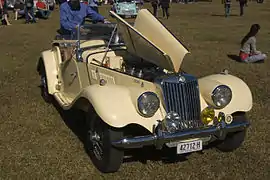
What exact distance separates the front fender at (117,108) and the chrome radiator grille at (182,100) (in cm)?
18

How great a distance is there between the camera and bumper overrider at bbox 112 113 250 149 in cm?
421

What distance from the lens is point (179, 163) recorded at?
193 inches

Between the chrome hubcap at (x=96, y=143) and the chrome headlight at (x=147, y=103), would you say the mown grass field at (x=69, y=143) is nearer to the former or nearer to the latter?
the chrome hubcap at (x=96, y=143)

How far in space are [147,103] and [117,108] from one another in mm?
329

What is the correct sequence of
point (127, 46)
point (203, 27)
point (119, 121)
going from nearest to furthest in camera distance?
1. point (119, 121)
2. point (127, 46)
3. point (203, 27)

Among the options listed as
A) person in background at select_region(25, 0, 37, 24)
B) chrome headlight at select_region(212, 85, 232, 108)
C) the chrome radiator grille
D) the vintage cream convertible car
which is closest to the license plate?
the vintage cream convertible car

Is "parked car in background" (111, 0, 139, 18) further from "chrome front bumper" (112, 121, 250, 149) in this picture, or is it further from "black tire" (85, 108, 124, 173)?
"chrome front bumper" (112, 121, 250, 149)

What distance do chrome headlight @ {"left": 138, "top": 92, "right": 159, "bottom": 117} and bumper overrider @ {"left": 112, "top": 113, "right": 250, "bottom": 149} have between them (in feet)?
0.62

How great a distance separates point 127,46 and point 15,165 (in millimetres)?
2168

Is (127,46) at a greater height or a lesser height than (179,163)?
greater

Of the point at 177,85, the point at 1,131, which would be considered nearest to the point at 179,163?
the point at 177,85

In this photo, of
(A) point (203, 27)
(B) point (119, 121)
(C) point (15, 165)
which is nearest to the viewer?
(B) point (119, 121)

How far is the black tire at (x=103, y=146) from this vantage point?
4.34m

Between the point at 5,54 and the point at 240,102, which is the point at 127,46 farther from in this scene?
the point at 5,54
